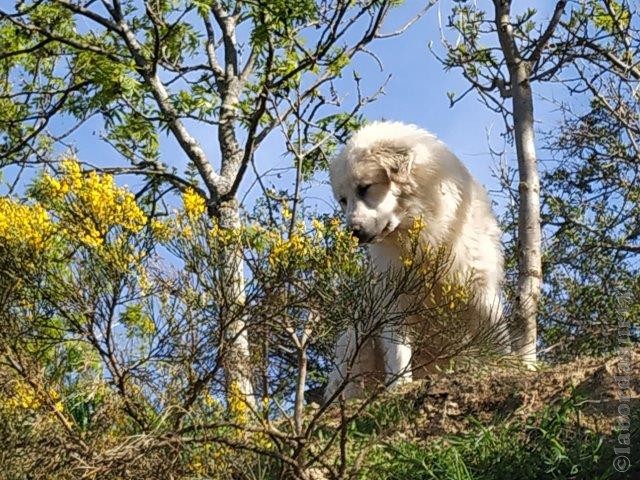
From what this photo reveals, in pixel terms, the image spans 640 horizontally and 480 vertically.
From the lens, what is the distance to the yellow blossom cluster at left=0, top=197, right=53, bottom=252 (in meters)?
5.12

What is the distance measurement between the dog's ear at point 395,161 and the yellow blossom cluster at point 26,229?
3671 mm

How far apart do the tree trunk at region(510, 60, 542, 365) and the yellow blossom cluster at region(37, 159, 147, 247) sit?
3.63 meters

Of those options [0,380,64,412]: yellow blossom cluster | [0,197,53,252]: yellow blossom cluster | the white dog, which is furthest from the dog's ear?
[0,380,64,412]: yellow blossom cluster

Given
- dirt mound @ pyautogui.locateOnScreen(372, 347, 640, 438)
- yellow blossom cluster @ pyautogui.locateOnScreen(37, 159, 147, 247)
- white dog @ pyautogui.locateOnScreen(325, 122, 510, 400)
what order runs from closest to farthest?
yellow blossom cluster @ pyautogui.locateOnScreen(37, 159, 147, 247)
dirt mound @ pyautogui.locateOnScreen(372, 347, 640, 438)
white dog @ pyautogui.locateOnScreen(325, 122, 510, 400)

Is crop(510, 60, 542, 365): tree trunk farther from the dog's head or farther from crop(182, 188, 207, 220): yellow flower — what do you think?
crop(182, 188, 207, 220): yellow flower

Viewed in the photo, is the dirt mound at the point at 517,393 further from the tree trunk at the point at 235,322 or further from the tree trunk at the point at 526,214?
the tree trunk at the point at 235,322

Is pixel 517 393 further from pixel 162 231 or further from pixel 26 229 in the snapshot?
pixel 26 229

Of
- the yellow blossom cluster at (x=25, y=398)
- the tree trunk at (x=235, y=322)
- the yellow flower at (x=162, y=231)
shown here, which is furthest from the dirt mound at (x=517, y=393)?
the yellow blossom cluster at (x=25, y=398)

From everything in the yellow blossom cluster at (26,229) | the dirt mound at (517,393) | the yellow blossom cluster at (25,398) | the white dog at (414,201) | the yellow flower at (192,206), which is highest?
the white dog at (414,201)

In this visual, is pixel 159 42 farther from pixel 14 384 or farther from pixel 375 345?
pixel 14 384

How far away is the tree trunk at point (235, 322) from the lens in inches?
203

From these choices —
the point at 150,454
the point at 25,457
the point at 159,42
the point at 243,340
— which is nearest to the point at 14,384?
the point at 25,457

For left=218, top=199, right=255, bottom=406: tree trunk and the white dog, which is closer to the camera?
left=218, top=199, right=255, bottom=406: tree trunk

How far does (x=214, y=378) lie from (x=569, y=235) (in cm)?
986
